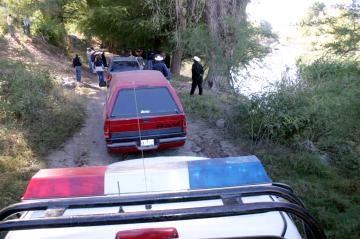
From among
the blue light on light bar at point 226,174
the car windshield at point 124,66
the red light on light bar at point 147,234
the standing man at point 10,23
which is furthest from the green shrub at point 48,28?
the red light on light bar at point 147,234

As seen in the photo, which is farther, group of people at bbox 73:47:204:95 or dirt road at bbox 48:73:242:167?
group of people at bbox 73:47:204:95

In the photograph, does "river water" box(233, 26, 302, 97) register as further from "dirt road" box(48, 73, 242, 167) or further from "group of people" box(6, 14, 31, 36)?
"group of people" box(6, 14, 31, 36)

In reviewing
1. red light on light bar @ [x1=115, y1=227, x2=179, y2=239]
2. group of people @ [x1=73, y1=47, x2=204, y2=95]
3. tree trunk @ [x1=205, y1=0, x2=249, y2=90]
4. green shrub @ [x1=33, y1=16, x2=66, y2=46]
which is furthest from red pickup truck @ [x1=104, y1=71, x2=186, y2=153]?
green shrub @ [x1=33, y1=16, x2=66, y2=46]

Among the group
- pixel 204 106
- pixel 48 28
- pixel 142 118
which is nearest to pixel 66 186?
pixel 142 118

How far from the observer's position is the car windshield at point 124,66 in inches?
651

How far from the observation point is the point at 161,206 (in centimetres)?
262

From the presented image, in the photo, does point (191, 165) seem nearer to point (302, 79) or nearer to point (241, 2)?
point (302, 79)

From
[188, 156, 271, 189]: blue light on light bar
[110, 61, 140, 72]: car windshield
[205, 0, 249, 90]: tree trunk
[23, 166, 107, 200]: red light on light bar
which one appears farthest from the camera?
[110, 61, 140, 72]: car windshield

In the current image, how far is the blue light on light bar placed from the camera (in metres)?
3.16

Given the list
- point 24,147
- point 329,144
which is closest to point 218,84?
point 329,144

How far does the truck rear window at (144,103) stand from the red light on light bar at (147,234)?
20.6ft

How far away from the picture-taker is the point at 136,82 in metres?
8.55

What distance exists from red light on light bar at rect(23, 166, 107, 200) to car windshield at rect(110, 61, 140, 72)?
13.6 m

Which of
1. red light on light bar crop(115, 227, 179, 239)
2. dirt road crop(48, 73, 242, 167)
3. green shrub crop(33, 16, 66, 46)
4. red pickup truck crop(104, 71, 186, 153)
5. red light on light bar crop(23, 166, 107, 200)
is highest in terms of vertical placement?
green shrub crop(33, 16, 66, 46)
